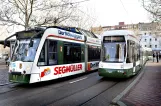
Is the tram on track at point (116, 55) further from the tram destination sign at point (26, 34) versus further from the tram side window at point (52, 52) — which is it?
the tram destination sign at point (26, 34)

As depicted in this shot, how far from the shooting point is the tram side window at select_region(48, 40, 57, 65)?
38.9 ft

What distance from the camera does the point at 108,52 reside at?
13.2m

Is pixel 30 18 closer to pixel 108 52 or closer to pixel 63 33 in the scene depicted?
pixel 63 33

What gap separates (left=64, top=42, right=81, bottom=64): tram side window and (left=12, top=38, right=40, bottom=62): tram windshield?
2802mm

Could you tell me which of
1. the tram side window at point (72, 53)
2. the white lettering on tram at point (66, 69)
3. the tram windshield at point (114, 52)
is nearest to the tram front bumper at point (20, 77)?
the white lettering on tram at point (66, 69)

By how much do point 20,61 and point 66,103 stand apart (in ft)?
14.4

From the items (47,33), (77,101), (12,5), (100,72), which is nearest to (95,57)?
(100,72)

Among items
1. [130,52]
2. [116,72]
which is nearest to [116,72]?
[116,72]

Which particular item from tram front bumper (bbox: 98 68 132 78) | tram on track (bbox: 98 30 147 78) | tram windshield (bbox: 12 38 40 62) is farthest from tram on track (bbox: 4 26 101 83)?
tram front bumper (bbox: 98 68 132 78)

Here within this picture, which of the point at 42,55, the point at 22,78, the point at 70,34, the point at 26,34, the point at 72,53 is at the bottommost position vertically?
the point at 22,78

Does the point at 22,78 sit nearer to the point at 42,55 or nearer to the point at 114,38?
the point at 42,55

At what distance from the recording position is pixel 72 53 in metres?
14.5

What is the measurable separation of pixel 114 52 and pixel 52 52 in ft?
12.5

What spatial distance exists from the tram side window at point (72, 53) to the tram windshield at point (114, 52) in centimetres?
229
